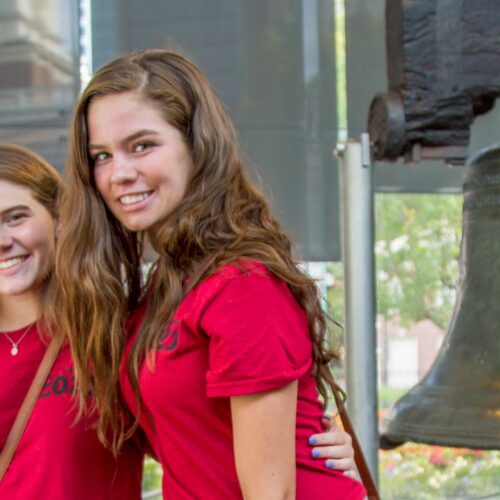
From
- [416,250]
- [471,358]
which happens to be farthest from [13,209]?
[416,250]

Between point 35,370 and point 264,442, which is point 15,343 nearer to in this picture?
point 35,370

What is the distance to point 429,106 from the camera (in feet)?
7.43

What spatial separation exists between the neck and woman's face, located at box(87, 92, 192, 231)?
47 centimetres

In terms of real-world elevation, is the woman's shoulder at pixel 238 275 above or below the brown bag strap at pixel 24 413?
above

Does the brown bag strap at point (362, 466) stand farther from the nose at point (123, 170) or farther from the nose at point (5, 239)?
the nose at point (5, 239)

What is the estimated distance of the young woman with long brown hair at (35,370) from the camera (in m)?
1.68

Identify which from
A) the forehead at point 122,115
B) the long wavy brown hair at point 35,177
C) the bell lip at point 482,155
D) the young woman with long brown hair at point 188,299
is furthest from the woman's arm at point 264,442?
the bell lip at point 482,155

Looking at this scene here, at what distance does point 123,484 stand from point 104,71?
0.73 metres

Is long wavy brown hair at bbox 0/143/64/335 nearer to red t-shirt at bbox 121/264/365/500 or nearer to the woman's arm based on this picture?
red t-shirt at bbox 121/264/365/500

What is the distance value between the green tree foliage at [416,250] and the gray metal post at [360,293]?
182 centimetres

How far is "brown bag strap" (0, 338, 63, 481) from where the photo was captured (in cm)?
169

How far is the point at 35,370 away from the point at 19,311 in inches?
5.5

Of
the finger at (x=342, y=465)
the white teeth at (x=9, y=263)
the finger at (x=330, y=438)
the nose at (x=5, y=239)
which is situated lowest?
the finger at (x=342, y=465)

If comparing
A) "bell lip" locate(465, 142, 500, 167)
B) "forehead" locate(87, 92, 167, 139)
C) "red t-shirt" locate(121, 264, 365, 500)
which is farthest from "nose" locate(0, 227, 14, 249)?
"bell lip" locate(465, 142, 500, 167)
